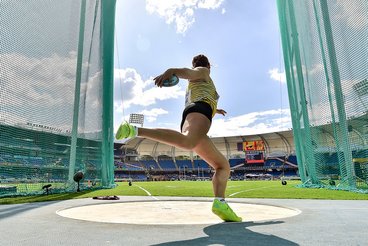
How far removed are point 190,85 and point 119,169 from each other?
5710 cm

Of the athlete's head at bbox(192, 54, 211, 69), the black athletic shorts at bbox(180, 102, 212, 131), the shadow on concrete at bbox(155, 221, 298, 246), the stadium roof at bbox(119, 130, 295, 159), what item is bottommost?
the shadow on concrete at bbox(155, 221, 298, 246)

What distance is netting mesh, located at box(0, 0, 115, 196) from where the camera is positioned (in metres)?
7.84

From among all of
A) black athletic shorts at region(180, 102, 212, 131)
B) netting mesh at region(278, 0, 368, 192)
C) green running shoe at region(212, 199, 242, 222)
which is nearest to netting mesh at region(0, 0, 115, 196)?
black athletic shorts at region(180, 102, 212, 131)

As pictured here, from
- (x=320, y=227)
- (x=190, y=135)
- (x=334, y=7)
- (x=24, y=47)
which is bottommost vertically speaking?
(x=320, y=227)

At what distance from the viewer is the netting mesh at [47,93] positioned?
784 centimetres

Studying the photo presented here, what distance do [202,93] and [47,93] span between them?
7069 millimetres

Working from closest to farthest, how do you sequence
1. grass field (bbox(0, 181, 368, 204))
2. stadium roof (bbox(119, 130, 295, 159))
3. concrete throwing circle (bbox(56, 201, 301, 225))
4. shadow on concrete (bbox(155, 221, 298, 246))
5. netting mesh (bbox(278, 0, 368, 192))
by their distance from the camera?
shadow on concrete (bbox(155, 221, 298, 246))
concrete throwing circle (bbox(56, 201, 301, 225))
grass field (bbox(0, 181, 368, 204))
netting mesh (bbox(278, 0, 368, 192))
stadium roof (bbox(119, 130, 295, 159))

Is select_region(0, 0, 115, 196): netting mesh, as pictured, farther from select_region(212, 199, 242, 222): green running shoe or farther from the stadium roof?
the stadium roof

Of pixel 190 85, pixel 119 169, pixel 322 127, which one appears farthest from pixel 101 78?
pixel 119 169

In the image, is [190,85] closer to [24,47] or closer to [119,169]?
[24,47]

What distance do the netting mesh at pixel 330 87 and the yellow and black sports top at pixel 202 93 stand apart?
6.03m

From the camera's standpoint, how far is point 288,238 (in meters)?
2.00

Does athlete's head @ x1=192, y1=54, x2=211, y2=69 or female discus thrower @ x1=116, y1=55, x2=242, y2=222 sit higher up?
athlete's head @ x1=192, y1=54, x2=211, y2=69

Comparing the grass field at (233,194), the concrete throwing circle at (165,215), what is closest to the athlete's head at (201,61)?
A: the concrete throwing circle at (165,215)
